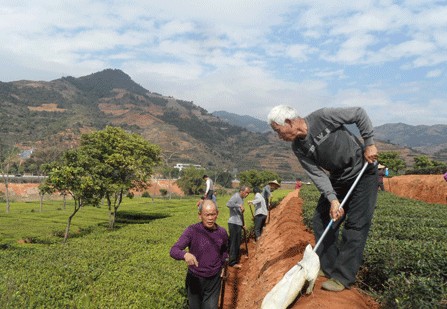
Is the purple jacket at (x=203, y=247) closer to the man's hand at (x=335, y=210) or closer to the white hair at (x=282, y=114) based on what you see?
the man's hand at (x=335, y=210)

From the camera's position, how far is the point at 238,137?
7810 inches

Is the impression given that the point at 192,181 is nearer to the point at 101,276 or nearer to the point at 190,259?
the point at 101,276

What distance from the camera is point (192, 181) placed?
73062 millimetres

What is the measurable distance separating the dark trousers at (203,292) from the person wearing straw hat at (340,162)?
4.23 feet

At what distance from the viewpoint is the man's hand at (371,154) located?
3580mm

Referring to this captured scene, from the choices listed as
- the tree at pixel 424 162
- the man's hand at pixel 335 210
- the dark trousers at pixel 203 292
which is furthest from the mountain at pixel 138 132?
the man's hand at pixel 335 210

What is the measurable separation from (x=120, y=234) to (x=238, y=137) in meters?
186

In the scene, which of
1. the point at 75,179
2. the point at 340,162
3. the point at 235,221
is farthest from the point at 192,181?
the point at 340,162

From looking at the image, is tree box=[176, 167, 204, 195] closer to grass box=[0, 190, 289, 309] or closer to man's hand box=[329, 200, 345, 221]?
grass box=[0, 190, 289, 309]

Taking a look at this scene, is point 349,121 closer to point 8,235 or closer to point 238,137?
point 8,235

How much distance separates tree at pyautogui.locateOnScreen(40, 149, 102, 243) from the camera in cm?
1784

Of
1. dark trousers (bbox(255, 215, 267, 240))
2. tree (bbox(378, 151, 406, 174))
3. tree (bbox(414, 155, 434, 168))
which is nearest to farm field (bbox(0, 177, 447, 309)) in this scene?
dark trousers (bbox(255, 215, 267, 240))

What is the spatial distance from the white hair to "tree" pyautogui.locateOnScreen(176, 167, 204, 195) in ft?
224

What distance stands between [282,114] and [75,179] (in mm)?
16898
